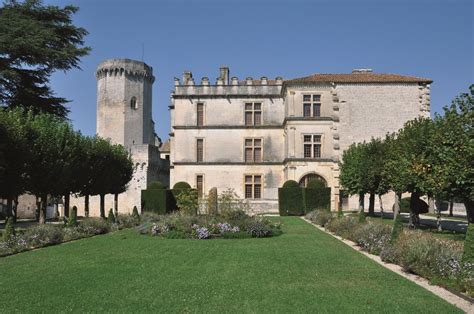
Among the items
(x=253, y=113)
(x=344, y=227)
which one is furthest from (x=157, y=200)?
(x=344, y=227)

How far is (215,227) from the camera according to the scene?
58.5 feet

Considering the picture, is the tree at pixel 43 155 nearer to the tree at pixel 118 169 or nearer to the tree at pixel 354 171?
the tree at pixel 118 169

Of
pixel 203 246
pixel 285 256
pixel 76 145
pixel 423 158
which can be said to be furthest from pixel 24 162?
pixel 423 158

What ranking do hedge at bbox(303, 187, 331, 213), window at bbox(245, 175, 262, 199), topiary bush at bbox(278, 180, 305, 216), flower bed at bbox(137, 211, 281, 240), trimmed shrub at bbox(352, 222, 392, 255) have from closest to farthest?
trimmed shrub at bbox(352, 222, 392, 255), flower bed at bbox(137, 211, 281, 240), hedge at bbox(303, 187, 331, 213), topiary bush at bbox(278, 180, 305, 216), window at bbox(245, 175, 262, 199)

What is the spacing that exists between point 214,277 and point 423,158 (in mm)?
12859

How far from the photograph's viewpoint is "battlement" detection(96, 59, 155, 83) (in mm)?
45312

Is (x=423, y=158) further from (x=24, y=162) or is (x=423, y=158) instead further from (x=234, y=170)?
(x=234, y=170)

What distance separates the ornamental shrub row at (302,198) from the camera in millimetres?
30094

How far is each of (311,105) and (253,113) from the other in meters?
4.98

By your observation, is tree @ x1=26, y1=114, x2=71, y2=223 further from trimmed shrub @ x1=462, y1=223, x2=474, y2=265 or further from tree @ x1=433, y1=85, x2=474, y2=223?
trimmed shrub @ x1=462, y1=223, x2=474, y2=265

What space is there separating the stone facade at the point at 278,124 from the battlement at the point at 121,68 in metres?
8.85

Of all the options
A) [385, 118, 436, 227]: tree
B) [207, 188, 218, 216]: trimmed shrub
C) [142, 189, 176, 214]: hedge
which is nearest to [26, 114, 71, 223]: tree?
[207, 188, 218, 216]: trimmed shrub

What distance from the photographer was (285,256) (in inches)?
486

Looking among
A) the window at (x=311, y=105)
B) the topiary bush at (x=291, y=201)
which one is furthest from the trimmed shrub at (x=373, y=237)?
the window at (x=311, y=105)
